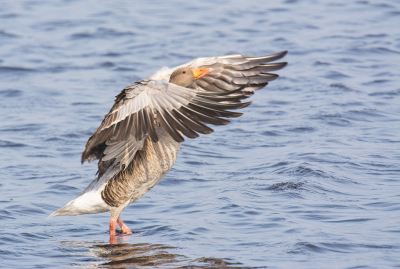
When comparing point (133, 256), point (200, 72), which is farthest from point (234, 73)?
point (133, 256)

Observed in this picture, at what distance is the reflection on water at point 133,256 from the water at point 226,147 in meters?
0.02

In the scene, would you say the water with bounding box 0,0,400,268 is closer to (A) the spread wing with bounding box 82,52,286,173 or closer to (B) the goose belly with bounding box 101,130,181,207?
(B) the goose belly with bounding box 101,130,181,207

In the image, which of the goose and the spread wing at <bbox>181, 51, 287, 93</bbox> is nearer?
the goose

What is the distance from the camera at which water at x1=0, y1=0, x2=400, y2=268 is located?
263 inches

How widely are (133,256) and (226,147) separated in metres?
4.60

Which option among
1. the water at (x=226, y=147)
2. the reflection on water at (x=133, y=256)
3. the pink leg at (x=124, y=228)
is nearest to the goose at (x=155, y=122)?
the pink leg at (x=124, y=228)

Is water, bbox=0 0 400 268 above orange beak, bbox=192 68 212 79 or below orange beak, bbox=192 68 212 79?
below

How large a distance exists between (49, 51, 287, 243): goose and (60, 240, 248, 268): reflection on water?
24 cm

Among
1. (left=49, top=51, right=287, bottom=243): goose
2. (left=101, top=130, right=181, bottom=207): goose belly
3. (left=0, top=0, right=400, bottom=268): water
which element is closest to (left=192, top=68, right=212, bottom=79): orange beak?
(left=49, top=51, right=287, bottom=243): goose

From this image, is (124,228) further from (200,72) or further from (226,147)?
(226,147)

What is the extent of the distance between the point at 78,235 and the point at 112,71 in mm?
9050

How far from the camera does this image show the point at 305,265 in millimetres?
6051

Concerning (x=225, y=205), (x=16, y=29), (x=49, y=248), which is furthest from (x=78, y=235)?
(x=16, y=29)

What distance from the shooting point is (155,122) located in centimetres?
607
